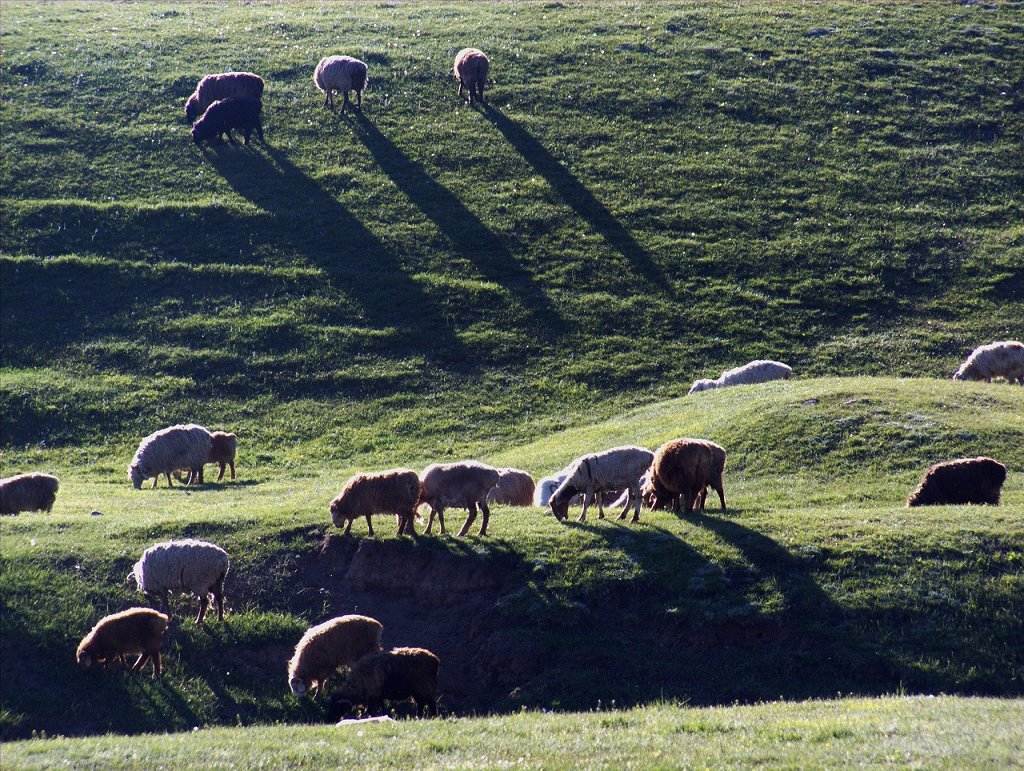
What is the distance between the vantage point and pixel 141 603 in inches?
772

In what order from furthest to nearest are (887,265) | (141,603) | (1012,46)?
(1012,46)
(887,265)
(141,603)

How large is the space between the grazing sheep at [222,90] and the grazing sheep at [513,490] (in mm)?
30526

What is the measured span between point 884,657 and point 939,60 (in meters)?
48.4

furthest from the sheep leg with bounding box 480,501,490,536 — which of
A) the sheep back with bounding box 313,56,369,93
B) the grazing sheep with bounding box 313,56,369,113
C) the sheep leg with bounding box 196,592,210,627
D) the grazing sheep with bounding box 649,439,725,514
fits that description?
the sheep back with bounding box 313,56,369,93

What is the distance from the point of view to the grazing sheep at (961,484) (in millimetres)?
23203

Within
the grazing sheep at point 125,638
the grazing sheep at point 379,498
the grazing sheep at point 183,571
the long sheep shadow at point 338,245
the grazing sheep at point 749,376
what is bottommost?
the grazing sheep at point 125,638

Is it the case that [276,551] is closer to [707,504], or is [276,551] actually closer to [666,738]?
[707,504]

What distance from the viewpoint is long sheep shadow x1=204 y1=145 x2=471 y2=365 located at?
130 ft

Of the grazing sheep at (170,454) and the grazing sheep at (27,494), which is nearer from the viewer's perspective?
the grazing sheep at (27,494)

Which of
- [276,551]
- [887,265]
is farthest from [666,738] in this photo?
[887,265]

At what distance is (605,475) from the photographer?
73.7 feet

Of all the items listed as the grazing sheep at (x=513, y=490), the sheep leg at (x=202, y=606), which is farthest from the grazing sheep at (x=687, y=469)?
the sheep leg at (x=202, y=606)

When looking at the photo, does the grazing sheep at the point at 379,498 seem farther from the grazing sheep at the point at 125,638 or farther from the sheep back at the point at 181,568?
the grazing sheep at the point at 125,638

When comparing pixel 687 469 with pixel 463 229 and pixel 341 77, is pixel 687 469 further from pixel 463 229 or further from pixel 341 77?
pixel 341 77
